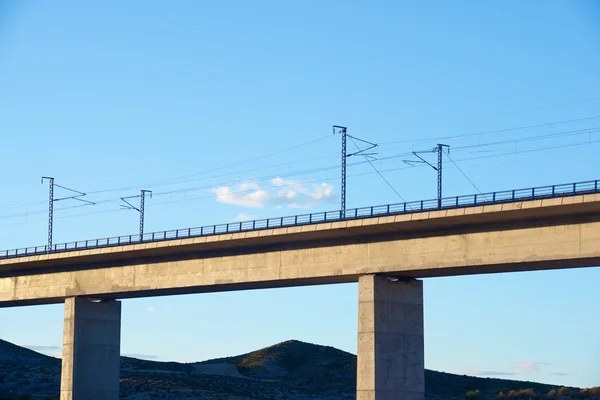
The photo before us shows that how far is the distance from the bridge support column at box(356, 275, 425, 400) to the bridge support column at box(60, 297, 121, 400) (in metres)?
28.8

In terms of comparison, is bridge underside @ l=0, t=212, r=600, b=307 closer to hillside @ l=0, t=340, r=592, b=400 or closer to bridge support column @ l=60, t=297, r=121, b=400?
bridge support column @ l=60, t=297, r=121, b=400

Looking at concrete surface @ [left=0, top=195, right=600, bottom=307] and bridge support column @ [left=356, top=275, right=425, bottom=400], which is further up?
concrete surface @ [left=0, top=195, right=600, bottom=307]

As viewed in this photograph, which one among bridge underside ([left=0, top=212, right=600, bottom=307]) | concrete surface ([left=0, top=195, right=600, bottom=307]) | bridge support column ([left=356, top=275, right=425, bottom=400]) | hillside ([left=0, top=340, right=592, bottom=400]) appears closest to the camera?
concrete surface ([left=0, top=195, right=600, bottom=307])

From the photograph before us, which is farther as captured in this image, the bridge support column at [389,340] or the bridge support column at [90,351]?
the bridge support column at [90,351]

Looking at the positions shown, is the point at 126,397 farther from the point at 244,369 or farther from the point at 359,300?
the point at 244,369

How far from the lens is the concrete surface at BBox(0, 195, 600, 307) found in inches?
2307

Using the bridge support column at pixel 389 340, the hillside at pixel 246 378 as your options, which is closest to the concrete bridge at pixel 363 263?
the bridge support column at pixel 389 340

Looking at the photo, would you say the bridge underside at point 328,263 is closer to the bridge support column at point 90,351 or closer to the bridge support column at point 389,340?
the bridge support column at point 389,340

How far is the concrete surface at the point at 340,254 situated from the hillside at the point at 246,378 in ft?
76.5

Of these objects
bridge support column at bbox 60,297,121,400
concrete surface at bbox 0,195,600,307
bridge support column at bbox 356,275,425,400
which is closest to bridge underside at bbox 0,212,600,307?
concrete surface at bbox 0,195,600,307

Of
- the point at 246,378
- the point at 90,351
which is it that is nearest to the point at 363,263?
the point at 90,351

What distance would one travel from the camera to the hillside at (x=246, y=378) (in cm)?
11556

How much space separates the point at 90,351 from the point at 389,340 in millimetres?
30666

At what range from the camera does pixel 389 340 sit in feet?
220
